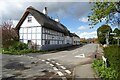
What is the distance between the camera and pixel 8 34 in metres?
37.3

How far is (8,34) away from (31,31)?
16.9 feet

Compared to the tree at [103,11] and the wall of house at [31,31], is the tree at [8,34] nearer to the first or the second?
the wall of house at [31,31]

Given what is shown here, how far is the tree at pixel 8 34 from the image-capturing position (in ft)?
121

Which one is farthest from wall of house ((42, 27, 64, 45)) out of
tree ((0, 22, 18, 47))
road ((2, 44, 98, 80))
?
road ((2, 44, 98, 80))

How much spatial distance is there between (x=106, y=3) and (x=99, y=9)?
0.49 meters

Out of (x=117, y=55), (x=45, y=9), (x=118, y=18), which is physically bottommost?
(x=117, y=55)

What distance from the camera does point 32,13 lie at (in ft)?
131

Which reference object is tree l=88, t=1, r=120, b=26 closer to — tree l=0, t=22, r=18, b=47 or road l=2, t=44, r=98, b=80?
road l=2, t=44, r=98, b=80

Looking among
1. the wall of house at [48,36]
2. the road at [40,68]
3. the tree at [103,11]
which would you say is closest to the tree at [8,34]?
the wall of house at [48,36]

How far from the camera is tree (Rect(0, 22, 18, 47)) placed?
1449 inches

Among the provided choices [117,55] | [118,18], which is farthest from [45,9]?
[117,55]

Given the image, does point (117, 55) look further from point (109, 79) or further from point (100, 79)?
point (100, 79)

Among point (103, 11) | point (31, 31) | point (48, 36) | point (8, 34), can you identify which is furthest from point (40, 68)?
point (48, 36)

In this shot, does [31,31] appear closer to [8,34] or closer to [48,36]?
[48,36]
